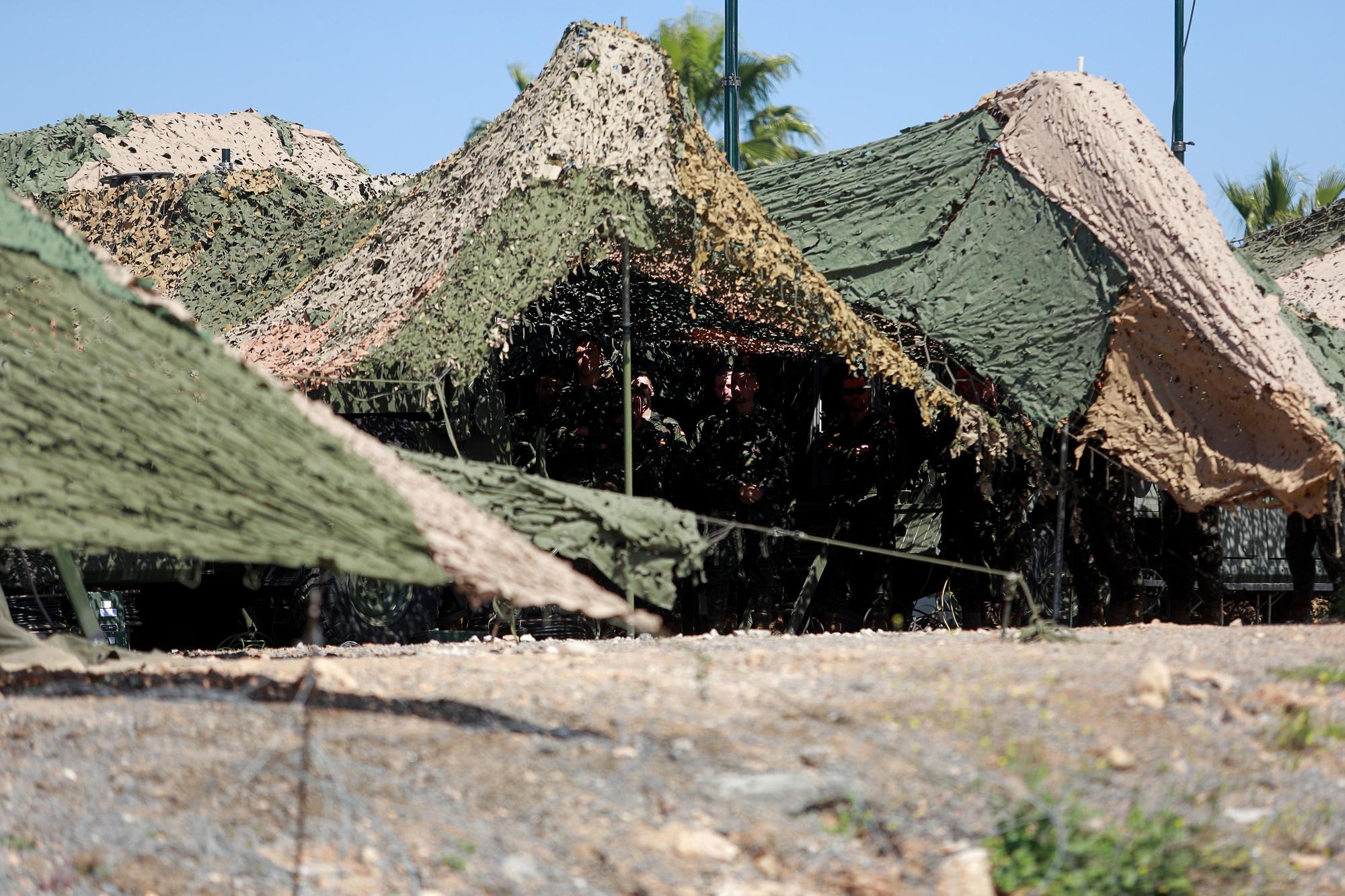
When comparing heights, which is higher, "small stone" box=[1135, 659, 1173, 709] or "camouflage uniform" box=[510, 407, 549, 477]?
"camouflage uniform" box=[510, 407, 549, 477]

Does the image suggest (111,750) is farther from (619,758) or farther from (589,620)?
(589,620)

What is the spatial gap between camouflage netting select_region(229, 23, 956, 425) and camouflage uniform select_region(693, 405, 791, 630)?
1.33 metres

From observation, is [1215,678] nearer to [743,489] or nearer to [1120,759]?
[1120,759]

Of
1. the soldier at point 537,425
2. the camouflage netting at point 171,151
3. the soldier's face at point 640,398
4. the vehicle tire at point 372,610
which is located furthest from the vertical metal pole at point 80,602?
the camouflage netting at point 171,151

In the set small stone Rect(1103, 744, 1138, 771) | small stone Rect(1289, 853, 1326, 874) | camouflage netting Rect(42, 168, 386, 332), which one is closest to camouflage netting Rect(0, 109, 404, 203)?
camouflage netting Rect(42, 168, 386, 332)

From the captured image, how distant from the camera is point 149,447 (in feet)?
15.4


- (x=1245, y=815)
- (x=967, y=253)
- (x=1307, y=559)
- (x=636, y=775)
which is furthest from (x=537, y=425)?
(x=1245, y=815)

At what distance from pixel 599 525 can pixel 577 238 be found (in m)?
2.92

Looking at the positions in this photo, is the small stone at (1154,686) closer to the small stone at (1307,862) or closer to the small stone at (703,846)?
the small stone at (1307,862)

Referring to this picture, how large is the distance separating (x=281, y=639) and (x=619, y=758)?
6.14m

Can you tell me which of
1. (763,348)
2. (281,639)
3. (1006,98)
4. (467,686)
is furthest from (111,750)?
(1006,98)

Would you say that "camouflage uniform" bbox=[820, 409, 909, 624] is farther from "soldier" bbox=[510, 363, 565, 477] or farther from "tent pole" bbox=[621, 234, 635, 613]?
"tent pole" bbox=[621, 234, 635, 613]

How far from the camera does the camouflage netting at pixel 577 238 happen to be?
7.85 metres

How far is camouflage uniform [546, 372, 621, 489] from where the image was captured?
919 cm
